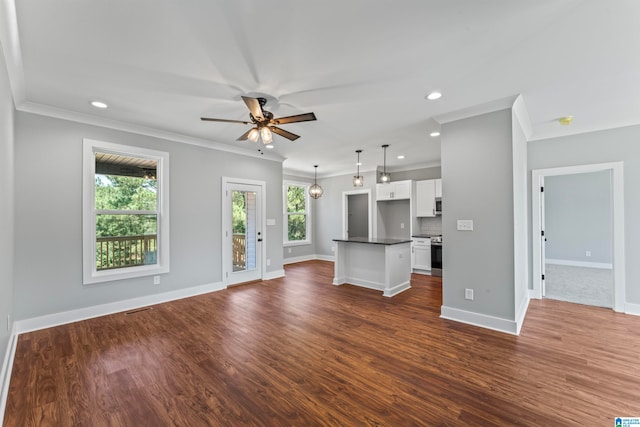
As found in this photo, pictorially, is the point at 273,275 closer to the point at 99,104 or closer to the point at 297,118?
the point at 297,118

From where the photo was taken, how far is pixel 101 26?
199 cm

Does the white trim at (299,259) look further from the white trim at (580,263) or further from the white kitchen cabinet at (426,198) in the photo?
the white trim at (580,263)

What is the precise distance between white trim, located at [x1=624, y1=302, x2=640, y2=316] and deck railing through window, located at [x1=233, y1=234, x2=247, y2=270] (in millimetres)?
6157

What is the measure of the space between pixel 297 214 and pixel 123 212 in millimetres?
4947

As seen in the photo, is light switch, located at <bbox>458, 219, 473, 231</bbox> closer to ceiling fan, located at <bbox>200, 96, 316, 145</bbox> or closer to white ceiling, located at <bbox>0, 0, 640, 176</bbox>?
white ceiling, located at <bbox>0, 0, 640, 176</bbox>

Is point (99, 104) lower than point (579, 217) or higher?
higher

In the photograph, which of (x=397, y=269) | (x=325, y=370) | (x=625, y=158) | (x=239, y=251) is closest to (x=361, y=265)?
(x=397, y=269)

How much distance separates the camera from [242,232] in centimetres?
566

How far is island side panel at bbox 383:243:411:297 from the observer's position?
15.5 feet

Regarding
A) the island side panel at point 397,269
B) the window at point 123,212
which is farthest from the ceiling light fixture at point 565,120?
the window at point 123,212

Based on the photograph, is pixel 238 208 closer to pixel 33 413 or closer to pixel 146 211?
pixel 146 211

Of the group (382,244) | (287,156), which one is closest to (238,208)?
(287,156)

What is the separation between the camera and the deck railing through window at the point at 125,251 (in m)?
3.94

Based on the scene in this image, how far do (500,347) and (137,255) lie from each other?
16.5 ft
